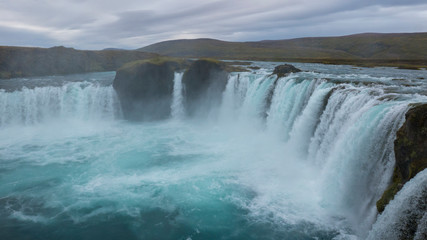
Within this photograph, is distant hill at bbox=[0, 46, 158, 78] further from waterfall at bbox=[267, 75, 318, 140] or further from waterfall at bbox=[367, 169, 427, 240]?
waterfall at bbox=[367, 169, 427, 240]

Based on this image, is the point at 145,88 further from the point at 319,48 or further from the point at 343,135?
the point at 319,48

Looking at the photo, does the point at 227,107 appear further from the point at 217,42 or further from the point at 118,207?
the point at 217,42

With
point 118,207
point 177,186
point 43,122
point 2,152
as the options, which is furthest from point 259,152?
point 43,122

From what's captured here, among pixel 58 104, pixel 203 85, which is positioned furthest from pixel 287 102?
pixel 58 104

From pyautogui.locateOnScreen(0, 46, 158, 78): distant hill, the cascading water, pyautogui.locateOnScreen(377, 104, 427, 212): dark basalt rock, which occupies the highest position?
pyautogui.locateOnScreen(0, 46, 158, 78): distant hill

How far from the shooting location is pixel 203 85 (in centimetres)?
2886

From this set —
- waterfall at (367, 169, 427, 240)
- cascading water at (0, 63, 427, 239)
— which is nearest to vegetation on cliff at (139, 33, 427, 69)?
cascading water at (0, 63, 427, 239)

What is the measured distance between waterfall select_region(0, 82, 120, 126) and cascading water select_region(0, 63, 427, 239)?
306cm

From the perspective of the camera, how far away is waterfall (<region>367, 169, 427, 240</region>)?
251 inches

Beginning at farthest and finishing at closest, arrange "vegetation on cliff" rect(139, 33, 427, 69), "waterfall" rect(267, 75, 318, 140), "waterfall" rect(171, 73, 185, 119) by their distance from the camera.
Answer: "vegetation on cliff" rect(139, 33, 427, 69) → "waterfall" rect(171, 73, 185, 119) → "waterfall" rect(267, 75, 318, 140)

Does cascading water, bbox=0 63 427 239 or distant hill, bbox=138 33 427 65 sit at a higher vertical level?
distant hill, bbox=138 33 427 65

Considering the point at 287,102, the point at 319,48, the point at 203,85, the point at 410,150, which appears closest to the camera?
the point at 410,150

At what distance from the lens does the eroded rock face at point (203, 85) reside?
27.8m

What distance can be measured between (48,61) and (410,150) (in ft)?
179
